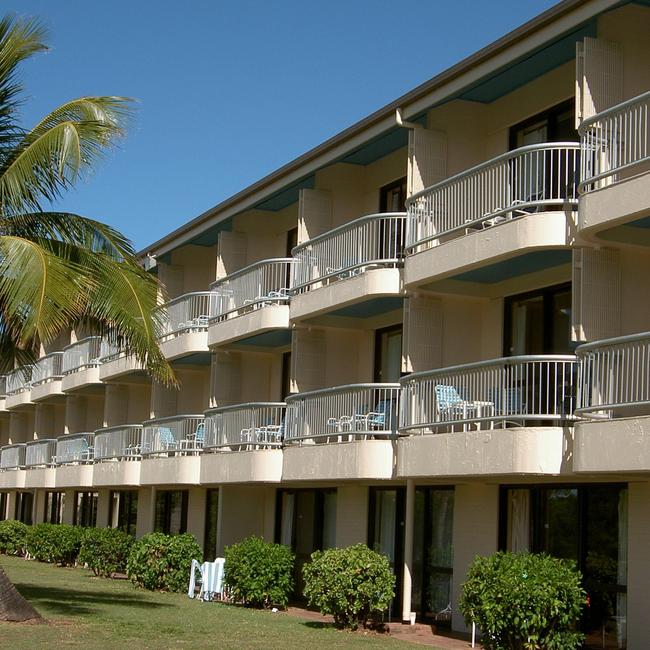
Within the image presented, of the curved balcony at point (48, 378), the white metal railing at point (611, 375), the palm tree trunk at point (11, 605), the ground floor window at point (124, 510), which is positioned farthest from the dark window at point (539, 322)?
the curved balcony at point (48, 378)

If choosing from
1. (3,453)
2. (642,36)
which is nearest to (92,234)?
(642,36)

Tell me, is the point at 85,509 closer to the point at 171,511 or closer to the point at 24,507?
the point at 171,511

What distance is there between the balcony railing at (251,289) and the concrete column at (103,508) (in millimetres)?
12527

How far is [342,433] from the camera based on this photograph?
20734 mm

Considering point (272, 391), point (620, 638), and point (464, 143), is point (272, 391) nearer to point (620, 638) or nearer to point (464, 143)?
point (464, 143)

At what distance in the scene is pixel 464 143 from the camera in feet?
70.6

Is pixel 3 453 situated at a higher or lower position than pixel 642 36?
lower

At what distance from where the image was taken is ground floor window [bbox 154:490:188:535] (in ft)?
110

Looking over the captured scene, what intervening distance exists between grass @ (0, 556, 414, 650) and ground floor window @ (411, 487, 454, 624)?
221cm

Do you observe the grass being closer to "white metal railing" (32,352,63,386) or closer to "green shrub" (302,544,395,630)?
"green shrub" (302,544,395,630)

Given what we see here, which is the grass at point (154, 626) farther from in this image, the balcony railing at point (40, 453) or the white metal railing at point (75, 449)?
the balcony railing at point (40, 453)

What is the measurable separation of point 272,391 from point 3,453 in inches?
831

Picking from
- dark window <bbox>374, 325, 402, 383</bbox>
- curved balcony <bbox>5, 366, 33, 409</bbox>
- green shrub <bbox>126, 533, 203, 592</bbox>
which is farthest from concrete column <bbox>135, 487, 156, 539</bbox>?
curved balcony <bbox>5, 366, 33, 409</bbox>

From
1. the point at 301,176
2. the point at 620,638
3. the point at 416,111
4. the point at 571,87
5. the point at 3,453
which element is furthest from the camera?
the point at 3,453
